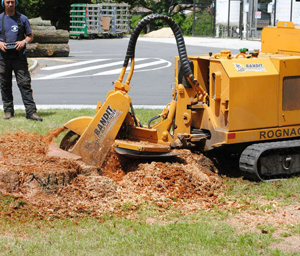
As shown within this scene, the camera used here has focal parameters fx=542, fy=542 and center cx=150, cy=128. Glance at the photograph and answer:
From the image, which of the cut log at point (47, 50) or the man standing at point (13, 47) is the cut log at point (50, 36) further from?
the man standing at point (13, 47)

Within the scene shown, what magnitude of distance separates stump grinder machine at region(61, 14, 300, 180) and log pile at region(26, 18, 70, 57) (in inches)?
607

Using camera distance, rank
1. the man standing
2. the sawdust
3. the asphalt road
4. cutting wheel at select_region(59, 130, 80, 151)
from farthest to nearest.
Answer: the asphalt road → the man standing → cutting wheel at select_region(59, 130, 80, 151) → the sawdust

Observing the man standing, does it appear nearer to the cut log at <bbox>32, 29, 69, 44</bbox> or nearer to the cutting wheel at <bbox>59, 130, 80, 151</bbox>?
the cutting wheel at <bbox>59, 130, 80, 151</bbox>

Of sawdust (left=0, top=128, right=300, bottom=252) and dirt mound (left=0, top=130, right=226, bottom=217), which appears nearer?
sawdust (left=0, top=128, right=300, bottom=252)

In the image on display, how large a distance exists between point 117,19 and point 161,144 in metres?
30.5

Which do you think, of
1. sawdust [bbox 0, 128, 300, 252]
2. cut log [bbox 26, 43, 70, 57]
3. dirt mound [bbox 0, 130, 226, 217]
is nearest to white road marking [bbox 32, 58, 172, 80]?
cut log [bbox 26, 43, 70, 57]

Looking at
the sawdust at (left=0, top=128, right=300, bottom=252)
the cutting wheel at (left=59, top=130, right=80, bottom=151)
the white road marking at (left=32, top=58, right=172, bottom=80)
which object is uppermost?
the white road marking at (left=32, top=58, right=172, bottom=80)

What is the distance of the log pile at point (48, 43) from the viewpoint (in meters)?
21.6

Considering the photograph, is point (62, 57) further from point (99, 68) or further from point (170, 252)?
point (170, 252)

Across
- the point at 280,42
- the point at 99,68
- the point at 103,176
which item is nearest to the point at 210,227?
the point at 103,176

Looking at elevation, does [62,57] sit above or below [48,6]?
below

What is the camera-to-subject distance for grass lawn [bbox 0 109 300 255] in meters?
4.67

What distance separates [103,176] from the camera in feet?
20.7

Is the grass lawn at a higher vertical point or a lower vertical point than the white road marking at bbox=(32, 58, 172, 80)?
lower
